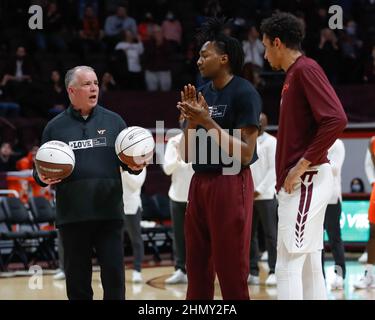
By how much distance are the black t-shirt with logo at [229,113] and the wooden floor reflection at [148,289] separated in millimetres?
3685

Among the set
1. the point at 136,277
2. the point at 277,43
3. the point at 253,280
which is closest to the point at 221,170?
the point at 277,43

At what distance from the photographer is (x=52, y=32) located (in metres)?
17.2

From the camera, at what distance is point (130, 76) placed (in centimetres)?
1662

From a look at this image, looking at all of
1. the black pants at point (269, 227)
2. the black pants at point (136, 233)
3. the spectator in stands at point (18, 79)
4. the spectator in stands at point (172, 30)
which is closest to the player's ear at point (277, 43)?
the black pants at point (269, 227)

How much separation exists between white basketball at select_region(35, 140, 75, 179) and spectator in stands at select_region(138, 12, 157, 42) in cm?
1206

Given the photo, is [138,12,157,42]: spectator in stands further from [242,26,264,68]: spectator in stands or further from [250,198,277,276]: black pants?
[250,198,277,276]: black pants

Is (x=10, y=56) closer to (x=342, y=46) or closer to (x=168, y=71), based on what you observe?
(x=168, y=71)

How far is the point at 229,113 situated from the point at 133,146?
0.75 metres

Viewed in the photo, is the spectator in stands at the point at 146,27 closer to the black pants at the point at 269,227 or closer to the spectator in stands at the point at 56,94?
the spectator in stands at the point at 56,94

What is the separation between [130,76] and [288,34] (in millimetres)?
11380

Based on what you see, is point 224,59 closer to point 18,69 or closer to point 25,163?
point 25,163
